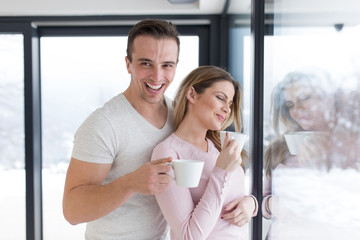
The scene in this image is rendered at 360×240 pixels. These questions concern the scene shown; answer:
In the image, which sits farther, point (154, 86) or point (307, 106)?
point (154, 86)

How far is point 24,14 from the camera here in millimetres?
2510

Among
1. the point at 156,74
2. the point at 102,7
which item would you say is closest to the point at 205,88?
the point at 156,74

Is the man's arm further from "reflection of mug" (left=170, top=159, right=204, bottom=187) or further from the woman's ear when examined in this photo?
the woman's ear

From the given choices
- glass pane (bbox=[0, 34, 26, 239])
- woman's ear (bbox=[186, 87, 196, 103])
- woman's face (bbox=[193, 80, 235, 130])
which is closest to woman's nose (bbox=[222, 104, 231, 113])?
woman's face (bbox=[193, 80, 235, 130])

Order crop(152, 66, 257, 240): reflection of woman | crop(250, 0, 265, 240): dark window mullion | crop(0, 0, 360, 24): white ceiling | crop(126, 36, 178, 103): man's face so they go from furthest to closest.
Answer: crop(0, 0, 360, 24): white ceiling, crop(250, 0, 265, 240): dark window mullion, crop(126, 36, 178, 103): man's face, crop(152, 66, 257, 240): reflection of woman

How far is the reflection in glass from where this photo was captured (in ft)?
1.75

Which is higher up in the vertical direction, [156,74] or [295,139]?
[156,74]

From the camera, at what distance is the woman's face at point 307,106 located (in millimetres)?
635

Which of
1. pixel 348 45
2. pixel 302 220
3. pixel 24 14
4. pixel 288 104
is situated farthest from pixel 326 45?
pixel 24 14

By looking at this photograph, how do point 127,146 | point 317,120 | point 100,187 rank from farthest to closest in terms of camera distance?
point 127,146 → point 100,187 → point 317,120

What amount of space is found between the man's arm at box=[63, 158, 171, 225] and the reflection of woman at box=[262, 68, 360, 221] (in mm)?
330

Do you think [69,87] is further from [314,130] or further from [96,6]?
[314,130]

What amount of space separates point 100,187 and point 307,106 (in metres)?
0.60

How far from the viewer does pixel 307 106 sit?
0.73 metres
